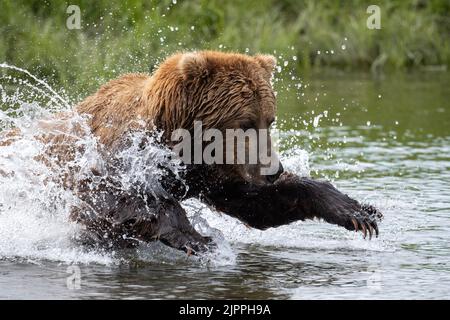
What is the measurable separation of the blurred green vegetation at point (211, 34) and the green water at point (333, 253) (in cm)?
224

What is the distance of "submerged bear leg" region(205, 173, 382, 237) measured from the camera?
7.30 meters

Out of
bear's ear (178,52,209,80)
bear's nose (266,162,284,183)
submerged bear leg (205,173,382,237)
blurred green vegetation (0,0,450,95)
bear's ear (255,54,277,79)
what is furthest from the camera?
blurred green vegetation (0,0,450,95)

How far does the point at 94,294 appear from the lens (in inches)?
237

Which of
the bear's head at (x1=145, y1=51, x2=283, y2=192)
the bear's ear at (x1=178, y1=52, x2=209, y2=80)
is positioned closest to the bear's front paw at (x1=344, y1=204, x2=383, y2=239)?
the bear's head at (x1=145, y1=51, x2=283, y2=192)

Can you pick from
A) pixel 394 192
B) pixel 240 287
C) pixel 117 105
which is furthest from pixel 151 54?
pixel 240 287

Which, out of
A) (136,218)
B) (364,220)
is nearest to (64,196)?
(136,218)

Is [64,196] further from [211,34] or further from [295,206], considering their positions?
[211,34]

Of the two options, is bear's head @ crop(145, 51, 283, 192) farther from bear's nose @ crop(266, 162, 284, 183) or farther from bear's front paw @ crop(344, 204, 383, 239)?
bear's front paw @ crop(344, 204, 383, 239)

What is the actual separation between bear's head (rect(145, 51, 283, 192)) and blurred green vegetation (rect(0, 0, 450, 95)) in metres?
5.40

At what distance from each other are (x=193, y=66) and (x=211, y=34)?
9734 mm

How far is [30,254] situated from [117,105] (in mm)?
1152

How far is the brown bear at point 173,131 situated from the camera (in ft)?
22.1

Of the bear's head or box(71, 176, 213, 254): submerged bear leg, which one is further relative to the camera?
the bear's head

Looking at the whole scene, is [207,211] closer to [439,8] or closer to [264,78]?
[264,78]
